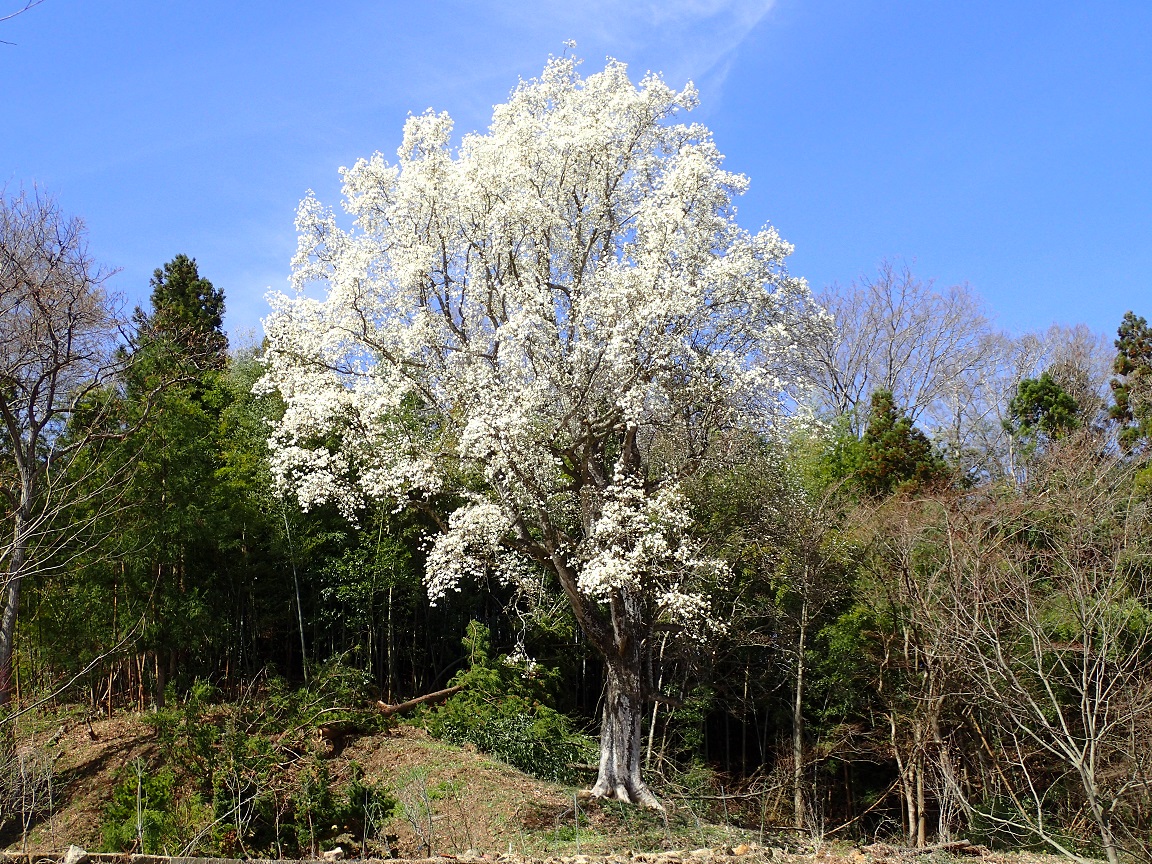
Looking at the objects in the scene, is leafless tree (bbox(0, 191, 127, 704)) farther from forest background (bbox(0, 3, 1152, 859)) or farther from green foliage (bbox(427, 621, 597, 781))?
green foliage (bbox(427, 621, 597, 781))

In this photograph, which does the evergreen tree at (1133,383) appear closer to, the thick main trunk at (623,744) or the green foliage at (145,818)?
the thick main trunk at (623,744)

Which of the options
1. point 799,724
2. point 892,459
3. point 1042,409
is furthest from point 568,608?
point 1042,409

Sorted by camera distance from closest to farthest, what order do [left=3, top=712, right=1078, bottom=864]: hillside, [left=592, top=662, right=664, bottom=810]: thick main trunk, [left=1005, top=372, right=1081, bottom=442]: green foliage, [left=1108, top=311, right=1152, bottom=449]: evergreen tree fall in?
[left=3, top=712, right=1078, bottom=864]: hillside < [left=592, top=662, right=664, bottom=810]: thick main trunk < [left=1108, top=311, right=1152, bottom=449]: evergreen tree < [left=1005, top=372, right=1081, bottom=442]: green foliage

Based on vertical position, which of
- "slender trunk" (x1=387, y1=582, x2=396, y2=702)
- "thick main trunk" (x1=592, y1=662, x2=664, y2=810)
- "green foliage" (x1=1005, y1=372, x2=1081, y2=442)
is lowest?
"thick main trunk" (x1=592, y1=662, x2=664, y2=810)

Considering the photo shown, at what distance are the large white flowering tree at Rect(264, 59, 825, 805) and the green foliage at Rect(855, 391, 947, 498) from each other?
622 centimetres

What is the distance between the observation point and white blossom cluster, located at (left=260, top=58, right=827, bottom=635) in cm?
1044

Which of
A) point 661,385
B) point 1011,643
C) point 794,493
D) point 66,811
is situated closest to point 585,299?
point 661,385

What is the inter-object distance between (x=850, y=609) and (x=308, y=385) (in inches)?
359

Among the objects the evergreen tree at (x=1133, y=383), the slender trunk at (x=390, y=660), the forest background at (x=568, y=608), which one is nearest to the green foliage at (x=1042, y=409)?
the evergreen tree at (x=1133, y=383)

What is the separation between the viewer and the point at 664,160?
1181 centimetres

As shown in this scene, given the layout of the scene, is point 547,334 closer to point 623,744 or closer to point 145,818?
point 623,744

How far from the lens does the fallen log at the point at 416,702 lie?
14.5 meters

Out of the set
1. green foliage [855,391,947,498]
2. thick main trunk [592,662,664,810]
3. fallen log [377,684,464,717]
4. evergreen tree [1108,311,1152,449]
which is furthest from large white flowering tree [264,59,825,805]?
evergreen tree [1108,311,1152,449]

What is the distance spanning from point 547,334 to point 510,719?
6.14 meters
